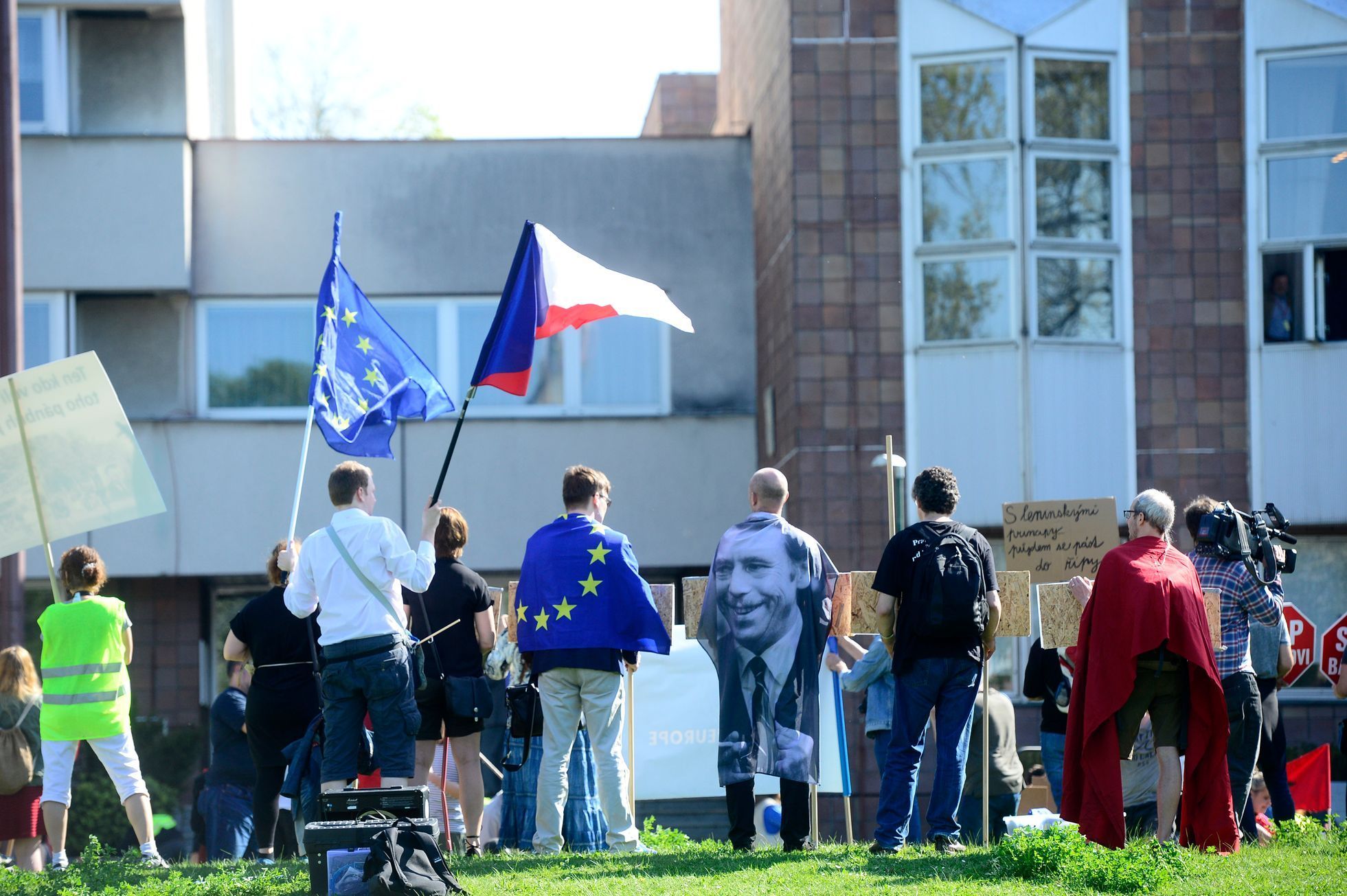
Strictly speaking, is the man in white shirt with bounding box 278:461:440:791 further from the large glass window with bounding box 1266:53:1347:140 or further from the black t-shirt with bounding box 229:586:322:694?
the large glass window with bounding box 1266:53:1347:140

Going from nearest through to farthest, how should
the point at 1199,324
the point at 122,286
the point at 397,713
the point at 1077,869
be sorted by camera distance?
the point at 1077,869, the point at 397,713, the point at 1199,324, the point at 122,286

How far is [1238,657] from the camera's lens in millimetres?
9766

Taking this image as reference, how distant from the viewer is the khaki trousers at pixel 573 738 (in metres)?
9.11

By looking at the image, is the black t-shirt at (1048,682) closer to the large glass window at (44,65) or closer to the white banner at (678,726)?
the white banner at (678,726)

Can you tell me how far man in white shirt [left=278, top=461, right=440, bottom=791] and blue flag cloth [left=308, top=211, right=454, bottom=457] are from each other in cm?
189

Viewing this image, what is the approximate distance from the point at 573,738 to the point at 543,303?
8.16ft

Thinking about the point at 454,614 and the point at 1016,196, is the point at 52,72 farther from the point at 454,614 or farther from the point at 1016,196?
the point at 454,614

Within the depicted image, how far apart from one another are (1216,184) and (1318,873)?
30.4 feet

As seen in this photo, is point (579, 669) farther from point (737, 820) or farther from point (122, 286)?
point (122, 286)

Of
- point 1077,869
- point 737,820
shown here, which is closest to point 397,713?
point 737,820

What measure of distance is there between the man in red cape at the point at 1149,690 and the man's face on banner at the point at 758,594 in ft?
4.95

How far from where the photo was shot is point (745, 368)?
1927cm

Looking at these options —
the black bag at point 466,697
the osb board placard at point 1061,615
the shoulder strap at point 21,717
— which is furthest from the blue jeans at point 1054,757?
the shoulder strap at point 21,717

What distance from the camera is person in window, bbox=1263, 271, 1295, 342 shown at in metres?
16.4
